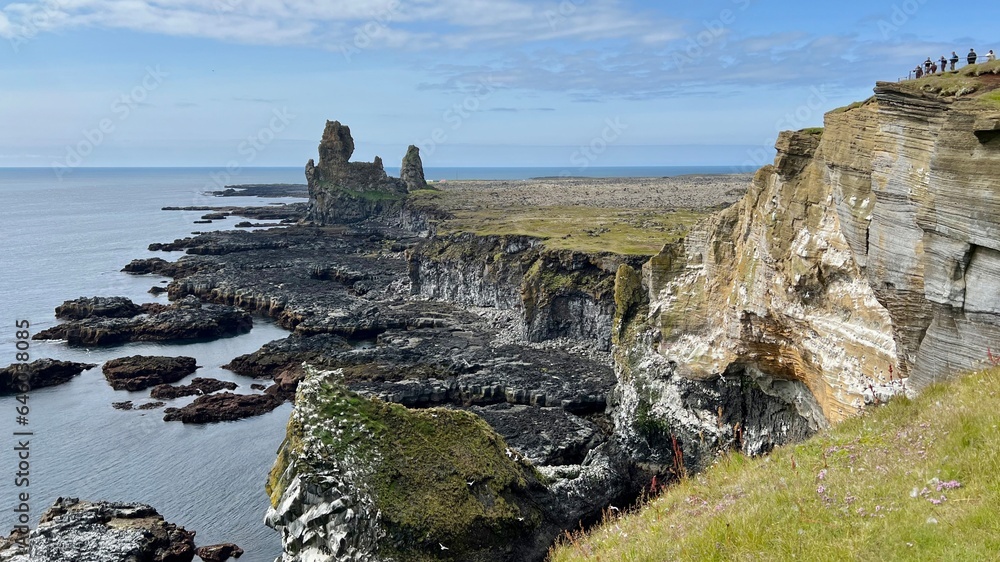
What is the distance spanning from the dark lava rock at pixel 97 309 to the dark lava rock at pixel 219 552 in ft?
160

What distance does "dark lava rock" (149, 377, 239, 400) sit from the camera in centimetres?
4997

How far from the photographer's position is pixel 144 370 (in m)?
53.9

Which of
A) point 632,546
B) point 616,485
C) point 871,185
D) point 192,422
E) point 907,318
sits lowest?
point 192,422

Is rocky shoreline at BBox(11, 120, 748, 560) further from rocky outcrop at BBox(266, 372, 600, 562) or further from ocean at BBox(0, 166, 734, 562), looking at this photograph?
ocean at BBox(0, 166, 734, 562)

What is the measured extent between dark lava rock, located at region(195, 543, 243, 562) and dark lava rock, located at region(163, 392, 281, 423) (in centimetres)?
1697

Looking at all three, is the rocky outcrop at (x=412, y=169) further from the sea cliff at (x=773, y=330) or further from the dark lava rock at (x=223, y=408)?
the sea cliff at (x=773, y=330)

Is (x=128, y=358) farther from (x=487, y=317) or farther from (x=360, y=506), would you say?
(x=360, y=506)

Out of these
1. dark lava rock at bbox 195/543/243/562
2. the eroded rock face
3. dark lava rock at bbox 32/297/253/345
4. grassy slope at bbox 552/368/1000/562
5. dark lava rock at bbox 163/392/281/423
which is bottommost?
dark lava rock at bbox 195/543/243/562

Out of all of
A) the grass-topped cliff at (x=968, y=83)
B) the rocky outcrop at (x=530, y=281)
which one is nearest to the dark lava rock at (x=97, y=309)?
the rocky outcrop at (x=530, y=281)

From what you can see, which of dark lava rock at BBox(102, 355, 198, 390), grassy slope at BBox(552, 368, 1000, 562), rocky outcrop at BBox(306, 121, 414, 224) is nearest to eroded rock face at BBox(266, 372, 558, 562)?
grassy slope at BBox(552, 368, 1000, 562)

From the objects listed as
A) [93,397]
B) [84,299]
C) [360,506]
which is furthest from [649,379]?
[84,299]

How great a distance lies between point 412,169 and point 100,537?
15850 cm

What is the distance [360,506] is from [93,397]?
42.2 metres

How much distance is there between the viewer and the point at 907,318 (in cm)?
1648
